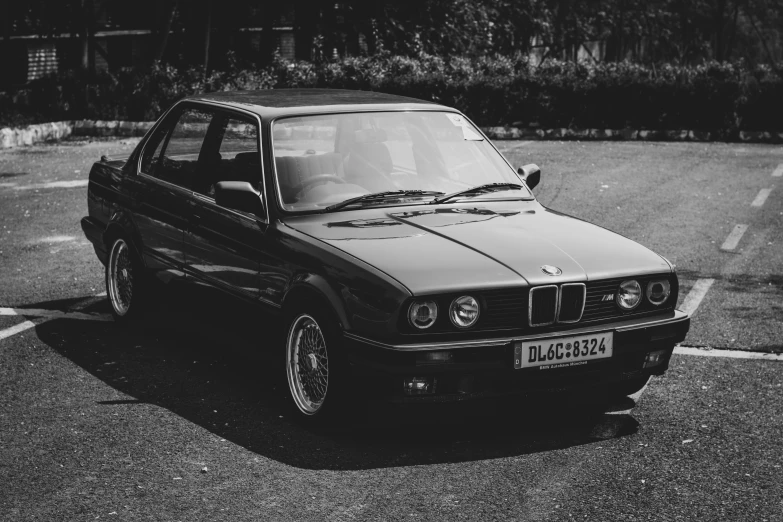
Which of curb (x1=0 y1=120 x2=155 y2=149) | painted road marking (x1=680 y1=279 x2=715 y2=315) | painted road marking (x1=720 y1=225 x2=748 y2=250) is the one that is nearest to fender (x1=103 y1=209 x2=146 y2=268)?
painted road marking (x1=680 y1=279 x2=715 y2=315)

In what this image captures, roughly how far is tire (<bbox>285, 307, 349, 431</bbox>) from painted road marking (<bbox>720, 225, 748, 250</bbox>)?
252 inches

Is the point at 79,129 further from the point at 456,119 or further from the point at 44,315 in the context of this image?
the point at 456,119

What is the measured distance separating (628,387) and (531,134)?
18.1 m

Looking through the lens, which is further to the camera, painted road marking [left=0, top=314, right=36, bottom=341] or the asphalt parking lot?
painted road marking [left=0, top=314, right=36, bottom=341]

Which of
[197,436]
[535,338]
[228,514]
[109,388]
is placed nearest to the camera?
[228,514]

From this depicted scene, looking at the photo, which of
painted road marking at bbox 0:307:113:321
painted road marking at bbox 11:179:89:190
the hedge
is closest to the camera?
painted road marking at bbox 0:307:113:321

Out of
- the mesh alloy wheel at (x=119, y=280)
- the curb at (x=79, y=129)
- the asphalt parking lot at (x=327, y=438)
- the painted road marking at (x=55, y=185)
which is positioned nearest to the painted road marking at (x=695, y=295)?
the asphalt parking lot at (x=327, y=438)

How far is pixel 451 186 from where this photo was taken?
6312mm

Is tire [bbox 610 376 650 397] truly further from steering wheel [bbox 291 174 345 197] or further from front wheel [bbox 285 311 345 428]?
steering wheel [bbox 291 174 345 197]

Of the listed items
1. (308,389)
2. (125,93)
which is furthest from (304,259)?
(125,93)

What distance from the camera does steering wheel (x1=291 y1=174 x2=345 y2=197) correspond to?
600cm

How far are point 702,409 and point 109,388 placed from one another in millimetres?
3363

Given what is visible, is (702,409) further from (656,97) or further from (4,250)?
(656,97)

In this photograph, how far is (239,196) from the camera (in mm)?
5863
